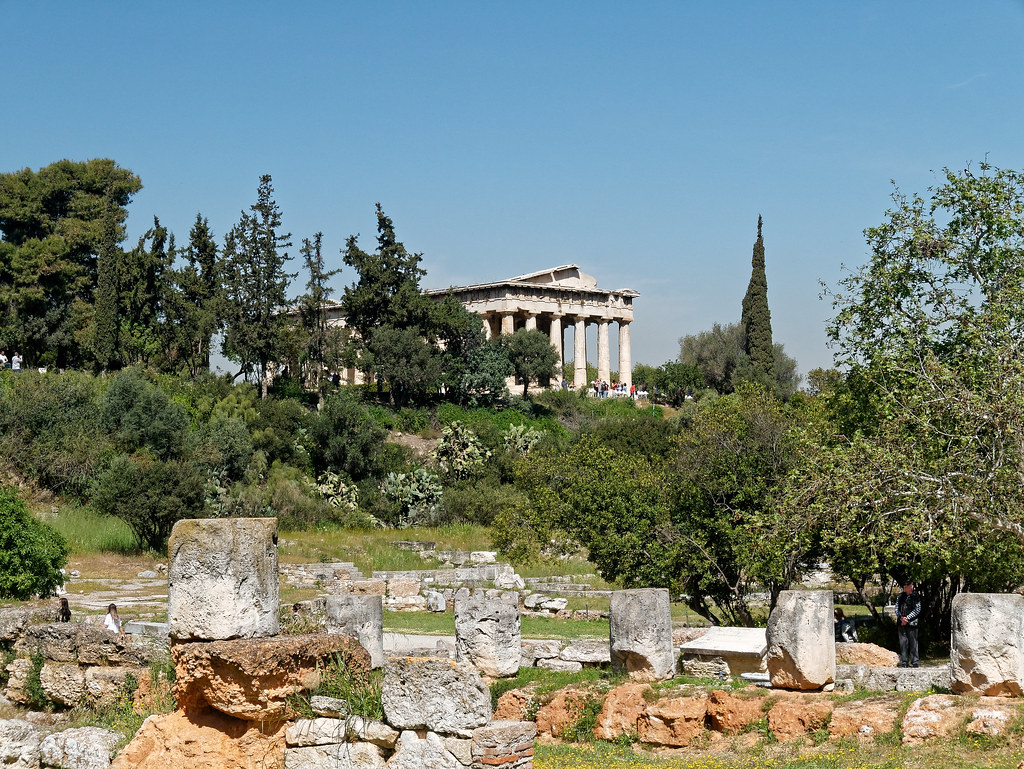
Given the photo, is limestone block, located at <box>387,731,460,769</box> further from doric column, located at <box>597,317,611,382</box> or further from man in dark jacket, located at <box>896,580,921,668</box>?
doric column, located at <box>597,317,611,382</box>

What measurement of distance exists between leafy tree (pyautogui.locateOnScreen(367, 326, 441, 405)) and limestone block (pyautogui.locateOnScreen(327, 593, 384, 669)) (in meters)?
37.7

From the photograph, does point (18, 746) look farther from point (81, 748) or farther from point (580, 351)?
point (580, 351)

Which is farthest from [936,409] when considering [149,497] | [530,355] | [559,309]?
[559,309]

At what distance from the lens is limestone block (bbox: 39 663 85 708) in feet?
43.7

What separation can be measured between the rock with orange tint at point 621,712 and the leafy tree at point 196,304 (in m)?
39.5

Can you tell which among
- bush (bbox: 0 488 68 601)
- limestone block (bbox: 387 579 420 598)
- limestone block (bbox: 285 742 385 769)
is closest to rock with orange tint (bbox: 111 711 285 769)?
limestone block (bbox: 285 742 385 769)

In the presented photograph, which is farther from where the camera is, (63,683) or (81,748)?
(63,683)

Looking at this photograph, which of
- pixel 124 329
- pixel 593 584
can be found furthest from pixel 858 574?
pixel 124 329

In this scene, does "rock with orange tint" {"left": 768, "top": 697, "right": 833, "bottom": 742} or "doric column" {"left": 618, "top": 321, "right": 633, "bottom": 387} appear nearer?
"rock with orange tint" {"left": 768, "top": 697, "right": 833, "bottom": 742}

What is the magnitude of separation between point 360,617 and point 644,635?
481cm

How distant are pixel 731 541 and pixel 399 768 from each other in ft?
48.8

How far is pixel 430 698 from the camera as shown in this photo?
8.65m

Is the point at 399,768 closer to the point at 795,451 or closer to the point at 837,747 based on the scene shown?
the point at 837,747

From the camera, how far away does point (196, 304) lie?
52.6 meters
